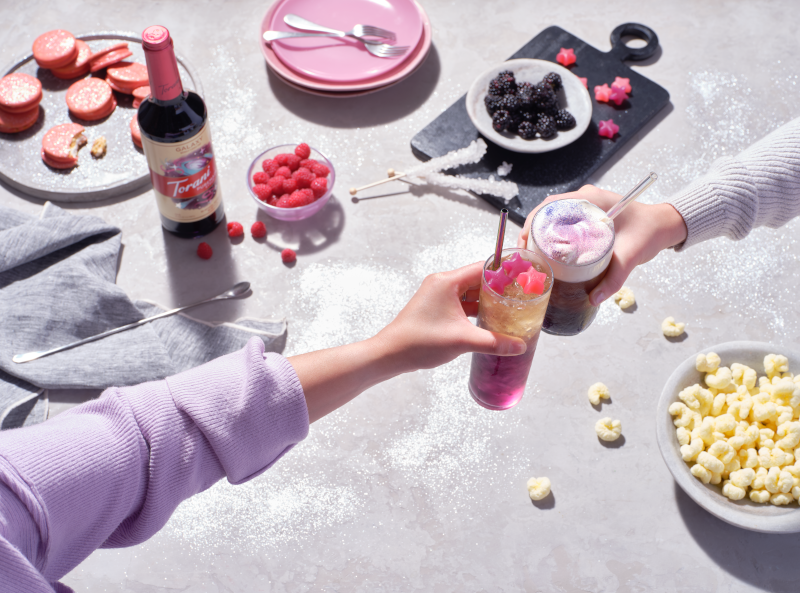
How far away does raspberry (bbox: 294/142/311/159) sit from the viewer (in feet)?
4.68

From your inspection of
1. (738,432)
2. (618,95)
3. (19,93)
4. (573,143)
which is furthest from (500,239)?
(19,93)

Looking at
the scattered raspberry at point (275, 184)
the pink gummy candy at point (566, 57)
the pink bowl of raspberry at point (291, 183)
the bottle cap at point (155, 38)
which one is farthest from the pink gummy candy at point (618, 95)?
the bottle cap at point (155, 38)

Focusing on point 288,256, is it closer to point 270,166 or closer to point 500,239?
point 270,166

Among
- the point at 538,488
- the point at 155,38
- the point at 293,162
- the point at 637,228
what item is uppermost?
the point at 155,38

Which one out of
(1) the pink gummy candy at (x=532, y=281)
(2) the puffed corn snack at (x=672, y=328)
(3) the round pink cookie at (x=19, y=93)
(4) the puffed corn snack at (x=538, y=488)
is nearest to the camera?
(1) the pink gummy candy at (x=532, y=281)

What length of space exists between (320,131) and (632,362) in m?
0.82

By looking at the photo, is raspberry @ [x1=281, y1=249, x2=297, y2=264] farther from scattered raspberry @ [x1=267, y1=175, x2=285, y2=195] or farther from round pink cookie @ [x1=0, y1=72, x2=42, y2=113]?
round pink cookie @ [x1=0, y1=72, x2=42, y2=113]

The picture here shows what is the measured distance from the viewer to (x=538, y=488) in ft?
3.66

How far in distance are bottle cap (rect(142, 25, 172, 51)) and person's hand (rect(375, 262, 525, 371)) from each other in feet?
1.69

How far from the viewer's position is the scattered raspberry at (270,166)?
1.41 m

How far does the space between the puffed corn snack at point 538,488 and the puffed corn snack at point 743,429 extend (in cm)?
21

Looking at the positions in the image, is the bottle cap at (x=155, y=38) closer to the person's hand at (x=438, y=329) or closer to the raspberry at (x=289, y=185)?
the raspberry at (x=289, y=185)

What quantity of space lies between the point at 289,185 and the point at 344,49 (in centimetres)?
43

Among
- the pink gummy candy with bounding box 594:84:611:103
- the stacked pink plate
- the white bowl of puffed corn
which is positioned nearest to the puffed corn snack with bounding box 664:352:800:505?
the white bowl of puffed corn
